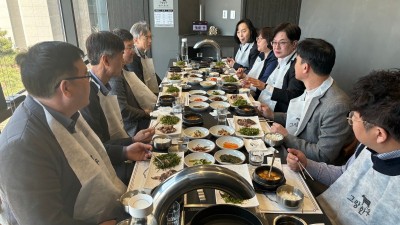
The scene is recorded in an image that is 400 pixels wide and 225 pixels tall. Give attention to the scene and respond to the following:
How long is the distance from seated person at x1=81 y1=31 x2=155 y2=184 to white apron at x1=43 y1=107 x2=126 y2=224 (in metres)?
0.39

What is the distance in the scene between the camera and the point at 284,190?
146 centimetres

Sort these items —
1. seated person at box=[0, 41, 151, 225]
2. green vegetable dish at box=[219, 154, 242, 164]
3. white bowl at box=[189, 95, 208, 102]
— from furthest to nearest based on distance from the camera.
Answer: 1. white bowl at box=[189, 95, 208, 102]
2. green vegetable dish at box=[219, 154, 242, 164]
3. seated person at box=[0, 41, 151, 225]

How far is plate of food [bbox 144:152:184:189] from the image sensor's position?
5.11 feet

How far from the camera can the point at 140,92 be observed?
332 cm

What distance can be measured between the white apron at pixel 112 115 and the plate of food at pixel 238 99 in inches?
44.1

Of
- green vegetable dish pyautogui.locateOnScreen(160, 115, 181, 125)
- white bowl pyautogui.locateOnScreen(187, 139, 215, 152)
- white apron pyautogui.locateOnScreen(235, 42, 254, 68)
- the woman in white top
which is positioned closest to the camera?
white bowl pyautogui.locateOnScreen(187, 139, 215, 152)

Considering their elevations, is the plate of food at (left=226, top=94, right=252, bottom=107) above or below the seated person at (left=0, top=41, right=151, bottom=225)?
below

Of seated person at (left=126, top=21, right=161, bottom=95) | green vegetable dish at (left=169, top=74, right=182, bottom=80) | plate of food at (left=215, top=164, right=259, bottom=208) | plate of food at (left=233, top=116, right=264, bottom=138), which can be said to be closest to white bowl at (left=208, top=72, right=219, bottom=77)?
green vegetable dish at (left=169, top=74, right=182, bottom=80)

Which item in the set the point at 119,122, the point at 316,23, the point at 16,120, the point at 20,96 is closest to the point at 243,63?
the point at 316,23

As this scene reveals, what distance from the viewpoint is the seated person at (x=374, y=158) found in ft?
4.03

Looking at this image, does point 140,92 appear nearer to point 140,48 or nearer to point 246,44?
point 140,48

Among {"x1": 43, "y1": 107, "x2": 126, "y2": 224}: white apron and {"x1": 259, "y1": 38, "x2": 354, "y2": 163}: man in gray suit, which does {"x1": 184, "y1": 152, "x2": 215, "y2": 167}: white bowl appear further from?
{"x1": 259, "y1": 38, "x2": 354, "y2": 163}: man in gray suit

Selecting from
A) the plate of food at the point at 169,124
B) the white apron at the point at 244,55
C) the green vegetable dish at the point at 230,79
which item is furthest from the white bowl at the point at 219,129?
the white apron at the point at 244,55

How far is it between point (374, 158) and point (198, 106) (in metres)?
1.66
